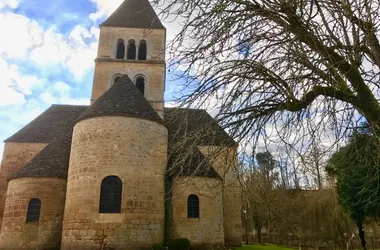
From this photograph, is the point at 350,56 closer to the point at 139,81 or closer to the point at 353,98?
the point at 353,98

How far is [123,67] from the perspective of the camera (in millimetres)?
23297

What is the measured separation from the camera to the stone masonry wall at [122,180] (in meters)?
14.1

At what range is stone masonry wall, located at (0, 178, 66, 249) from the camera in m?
16.0

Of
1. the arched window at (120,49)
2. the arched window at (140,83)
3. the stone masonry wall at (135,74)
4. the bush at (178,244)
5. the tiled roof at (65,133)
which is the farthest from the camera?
the arched window at (120,49)

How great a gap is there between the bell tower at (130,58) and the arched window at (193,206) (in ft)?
23.6

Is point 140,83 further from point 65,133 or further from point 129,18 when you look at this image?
point 65,133

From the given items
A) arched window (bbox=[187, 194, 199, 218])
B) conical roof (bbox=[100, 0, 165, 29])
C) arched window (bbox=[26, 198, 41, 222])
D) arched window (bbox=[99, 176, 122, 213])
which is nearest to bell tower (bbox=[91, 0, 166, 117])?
conical roof (bbox=[100, 0, 165, 29])

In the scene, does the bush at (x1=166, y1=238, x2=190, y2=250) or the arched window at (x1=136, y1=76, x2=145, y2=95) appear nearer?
the bush at (x1=166, y1=238, x2=190, y2=250)

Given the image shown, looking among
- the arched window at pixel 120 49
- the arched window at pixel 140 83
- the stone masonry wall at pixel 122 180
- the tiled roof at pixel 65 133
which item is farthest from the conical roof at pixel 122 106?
the arched window at pixel 120 49

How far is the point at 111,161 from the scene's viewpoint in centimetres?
1502

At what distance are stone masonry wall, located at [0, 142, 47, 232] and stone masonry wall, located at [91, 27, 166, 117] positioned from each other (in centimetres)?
512

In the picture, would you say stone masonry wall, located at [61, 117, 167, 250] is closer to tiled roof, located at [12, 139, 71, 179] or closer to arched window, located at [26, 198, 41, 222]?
tiled roof, located at [12, 139, 71, 179]

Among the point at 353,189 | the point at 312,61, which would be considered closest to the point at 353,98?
the point at 312,61

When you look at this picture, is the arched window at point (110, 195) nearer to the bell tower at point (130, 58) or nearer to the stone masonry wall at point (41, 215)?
the stone masonry wall at point (41, 215)
